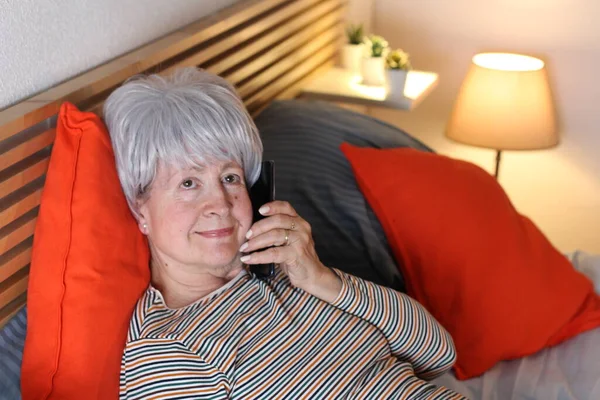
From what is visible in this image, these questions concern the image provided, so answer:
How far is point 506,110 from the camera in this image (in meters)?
2.37

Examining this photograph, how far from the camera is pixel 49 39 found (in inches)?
49.9

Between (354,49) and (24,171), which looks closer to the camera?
(24,171)

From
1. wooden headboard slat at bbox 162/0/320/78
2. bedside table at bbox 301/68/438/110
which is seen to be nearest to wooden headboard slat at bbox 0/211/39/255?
wooden headboard slat at bbox 162/0/320/78

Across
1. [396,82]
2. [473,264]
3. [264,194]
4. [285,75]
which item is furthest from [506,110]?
[264,194]

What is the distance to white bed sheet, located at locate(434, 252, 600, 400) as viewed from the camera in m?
1.52

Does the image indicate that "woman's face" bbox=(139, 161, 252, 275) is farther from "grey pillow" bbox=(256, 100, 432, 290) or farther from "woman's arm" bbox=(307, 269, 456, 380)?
"grey pillow" bbox=(256, 100, 432, 290)

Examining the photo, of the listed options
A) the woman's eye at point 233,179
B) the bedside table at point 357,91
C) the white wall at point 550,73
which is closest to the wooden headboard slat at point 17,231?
the woman's eye at point 233,179

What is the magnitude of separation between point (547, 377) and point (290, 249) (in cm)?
67

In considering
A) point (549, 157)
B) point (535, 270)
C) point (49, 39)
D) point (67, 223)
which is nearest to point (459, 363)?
point (535, 270)

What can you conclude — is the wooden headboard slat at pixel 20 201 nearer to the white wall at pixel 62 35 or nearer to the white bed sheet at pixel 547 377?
the white wall at pixel 62 35

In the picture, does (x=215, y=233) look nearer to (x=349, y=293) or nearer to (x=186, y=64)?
(x=349, y=293)

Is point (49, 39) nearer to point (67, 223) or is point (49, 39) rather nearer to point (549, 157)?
point (67, 223)

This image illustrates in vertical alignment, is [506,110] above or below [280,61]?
below

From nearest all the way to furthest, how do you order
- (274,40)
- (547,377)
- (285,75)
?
(547,377)
(274,40)
(285,75)
